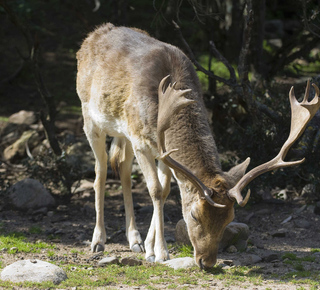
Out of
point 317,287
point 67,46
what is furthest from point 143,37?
point 67,46

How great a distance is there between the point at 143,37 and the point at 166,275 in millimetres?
3499

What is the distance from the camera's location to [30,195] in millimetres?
9320

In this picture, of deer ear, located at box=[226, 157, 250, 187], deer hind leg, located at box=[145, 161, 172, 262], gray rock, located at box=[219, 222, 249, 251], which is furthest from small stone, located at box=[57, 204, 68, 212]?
deer ear, located at box=[226, 157, 250, 187]

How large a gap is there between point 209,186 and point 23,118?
794cm

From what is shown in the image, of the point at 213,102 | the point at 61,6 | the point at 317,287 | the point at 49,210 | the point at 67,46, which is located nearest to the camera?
the point at 317,287

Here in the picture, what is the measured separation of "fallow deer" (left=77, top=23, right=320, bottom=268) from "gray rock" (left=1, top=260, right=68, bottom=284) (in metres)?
1.42

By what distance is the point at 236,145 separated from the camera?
9.74 metres

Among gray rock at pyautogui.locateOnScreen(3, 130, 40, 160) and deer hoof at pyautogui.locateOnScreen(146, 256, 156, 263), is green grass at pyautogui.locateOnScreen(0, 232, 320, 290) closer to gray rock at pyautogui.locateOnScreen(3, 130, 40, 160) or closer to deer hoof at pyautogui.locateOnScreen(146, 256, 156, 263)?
deer hoof at pyautogui.locateOnScreen(146, 256, 156, 263)

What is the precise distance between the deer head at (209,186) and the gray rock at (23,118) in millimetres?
7311

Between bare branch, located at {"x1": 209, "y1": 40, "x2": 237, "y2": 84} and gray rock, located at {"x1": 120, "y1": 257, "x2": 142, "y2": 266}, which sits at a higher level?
bare branch, located at {"x1": 209, "y1": 40, "x2": 237, "y2": 84}

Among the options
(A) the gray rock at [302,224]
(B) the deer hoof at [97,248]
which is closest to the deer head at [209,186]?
(B) the deer hoof at [97,248]

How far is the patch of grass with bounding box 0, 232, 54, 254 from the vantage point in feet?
23.1

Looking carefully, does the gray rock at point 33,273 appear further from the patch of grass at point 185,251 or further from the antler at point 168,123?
the patch of grass at point 185,251

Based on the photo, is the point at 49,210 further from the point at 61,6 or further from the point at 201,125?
the point at 61,6
